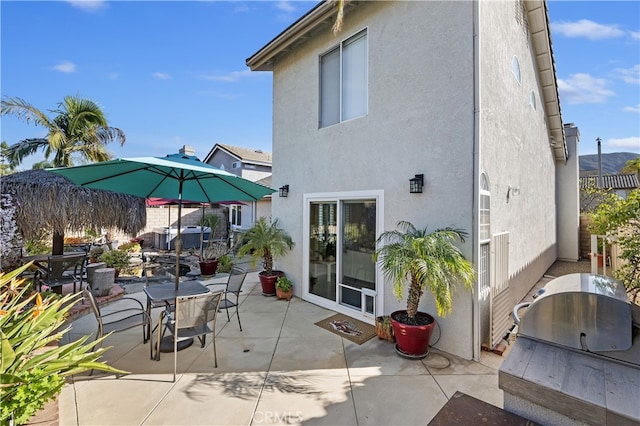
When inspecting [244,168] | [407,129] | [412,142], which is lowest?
[412,142]

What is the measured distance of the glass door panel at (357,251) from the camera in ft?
20.5

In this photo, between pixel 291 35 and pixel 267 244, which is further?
pixel 267 244

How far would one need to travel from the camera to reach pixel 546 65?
9102 mm

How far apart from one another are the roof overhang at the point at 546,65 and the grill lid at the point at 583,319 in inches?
342

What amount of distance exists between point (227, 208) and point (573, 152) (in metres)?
20.6

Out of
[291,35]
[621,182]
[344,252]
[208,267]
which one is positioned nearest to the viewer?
[344,252]

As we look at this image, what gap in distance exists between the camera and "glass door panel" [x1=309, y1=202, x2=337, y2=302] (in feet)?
23.2

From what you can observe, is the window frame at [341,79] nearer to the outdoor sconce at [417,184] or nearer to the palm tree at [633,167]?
the outdoor sconce at [417,184]

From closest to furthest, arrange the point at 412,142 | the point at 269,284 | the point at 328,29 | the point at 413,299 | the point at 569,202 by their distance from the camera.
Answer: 1. the point at 413,299
2. the point at 412,142
3. the point at 328,29
4. the point at 269,284
5. the point at 569,202

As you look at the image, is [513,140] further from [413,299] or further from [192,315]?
[192,315]

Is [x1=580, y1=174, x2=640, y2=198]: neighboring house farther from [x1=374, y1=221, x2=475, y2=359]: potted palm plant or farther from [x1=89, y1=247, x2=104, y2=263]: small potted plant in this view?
[x1=89, y1=247, x2=104, y2=263]: small potted plant

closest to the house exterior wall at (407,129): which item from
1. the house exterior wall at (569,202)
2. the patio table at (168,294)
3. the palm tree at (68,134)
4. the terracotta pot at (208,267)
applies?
the patio table at (168,294)

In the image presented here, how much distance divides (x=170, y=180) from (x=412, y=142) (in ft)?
17.7

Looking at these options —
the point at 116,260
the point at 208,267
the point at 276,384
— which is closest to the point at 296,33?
the point at 276,384
